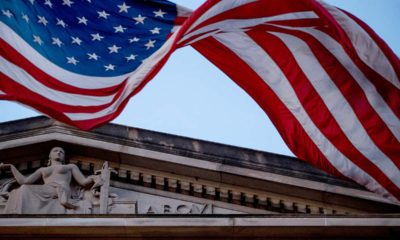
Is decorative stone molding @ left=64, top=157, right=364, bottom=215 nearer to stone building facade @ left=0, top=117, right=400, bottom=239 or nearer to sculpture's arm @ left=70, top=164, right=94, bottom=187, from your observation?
stone building facade @ left=0, top=117, right=400, bottom=239

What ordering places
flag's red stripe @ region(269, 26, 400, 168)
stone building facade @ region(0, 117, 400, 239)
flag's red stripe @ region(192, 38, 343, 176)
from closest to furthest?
flag's red stripe @ region(269, 26, 400, 168), flag's red stripe @ region(192, 38, 343, 176), stone building facade @ region(0, 117, 400, 239)

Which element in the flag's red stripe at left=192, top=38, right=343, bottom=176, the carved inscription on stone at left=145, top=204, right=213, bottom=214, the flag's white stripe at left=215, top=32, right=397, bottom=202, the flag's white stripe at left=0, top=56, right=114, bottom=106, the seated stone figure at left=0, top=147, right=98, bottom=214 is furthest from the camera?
the carved inscription on stone at left=145, top=204, right=213, bottom=214

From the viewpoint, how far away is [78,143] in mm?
24109

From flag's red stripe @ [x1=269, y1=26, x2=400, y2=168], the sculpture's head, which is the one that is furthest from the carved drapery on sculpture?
flag's red stripe @ [x1=269, y1=26, x2=400, y2=168]

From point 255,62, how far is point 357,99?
183 centimetres

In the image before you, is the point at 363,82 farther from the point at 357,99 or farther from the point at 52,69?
the point at 52,69

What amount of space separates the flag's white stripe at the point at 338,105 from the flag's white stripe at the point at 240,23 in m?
0.29

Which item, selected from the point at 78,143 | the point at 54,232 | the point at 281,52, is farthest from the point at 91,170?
the point at 281,52

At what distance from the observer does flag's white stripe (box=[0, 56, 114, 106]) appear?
20828 mm

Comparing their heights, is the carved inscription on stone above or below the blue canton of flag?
below

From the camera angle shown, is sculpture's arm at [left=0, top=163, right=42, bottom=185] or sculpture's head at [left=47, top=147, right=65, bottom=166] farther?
sculpture's head at [left=47, top=147, right=65, bottom=166]

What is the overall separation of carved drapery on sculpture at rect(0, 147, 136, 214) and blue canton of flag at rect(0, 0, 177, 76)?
2.80m

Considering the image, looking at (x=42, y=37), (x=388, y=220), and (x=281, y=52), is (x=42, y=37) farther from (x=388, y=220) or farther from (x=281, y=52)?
(x=388, y=220)

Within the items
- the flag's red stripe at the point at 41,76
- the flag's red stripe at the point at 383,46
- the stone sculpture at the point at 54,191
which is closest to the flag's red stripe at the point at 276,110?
the flag's red stripe at the point at 383,46
